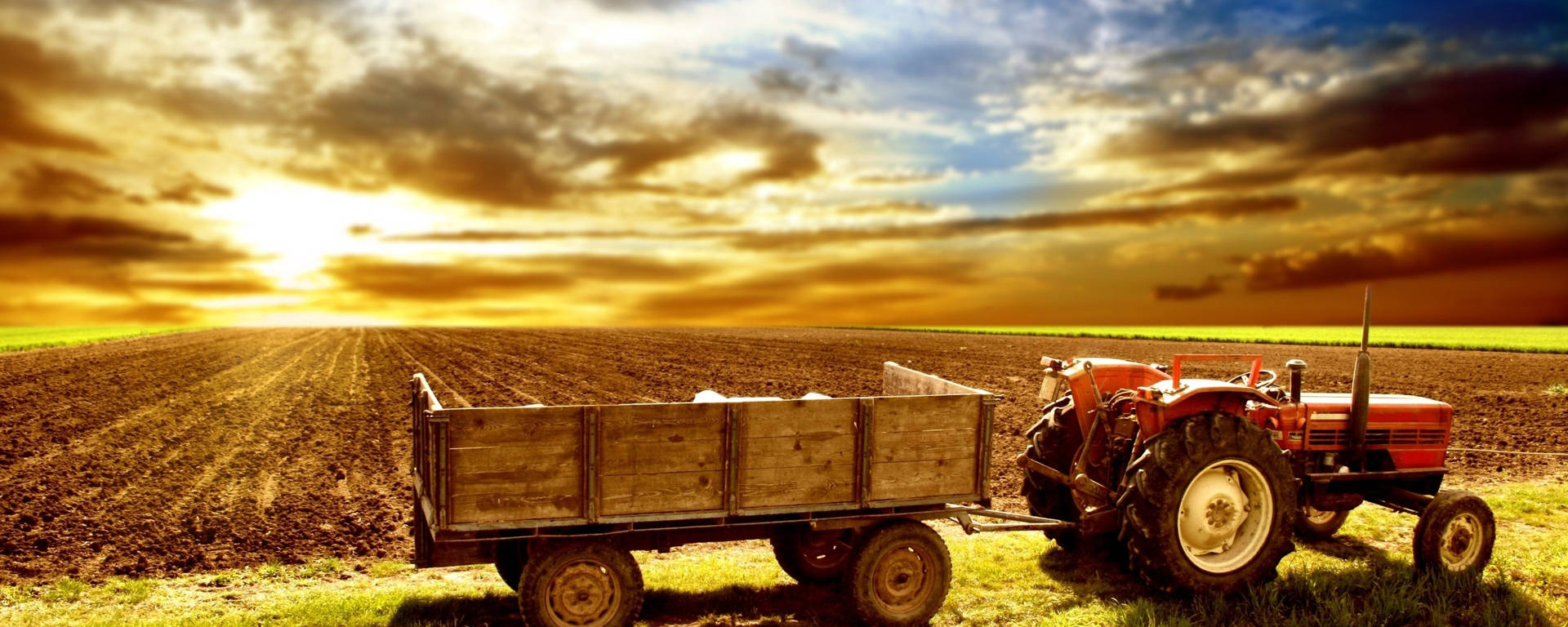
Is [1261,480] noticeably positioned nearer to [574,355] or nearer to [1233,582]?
[1233,582]

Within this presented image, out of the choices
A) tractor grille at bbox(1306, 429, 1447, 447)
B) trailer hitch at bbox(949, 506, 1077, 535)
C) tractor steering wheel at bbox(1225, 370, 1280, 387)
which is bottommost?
trailer hitch at bbox(949, 506, 1077, 535)

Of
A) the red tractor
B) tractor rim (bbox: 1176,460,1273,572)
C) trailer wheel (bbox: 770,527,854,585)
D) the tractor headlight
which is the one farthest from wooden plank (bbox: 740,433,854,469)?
tractor rim (bbox: 1176,460,1273,572)

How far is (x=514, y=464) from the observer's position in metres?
5.50

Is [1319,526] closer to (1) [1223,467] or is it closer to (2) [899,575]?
(1) [1223,467]

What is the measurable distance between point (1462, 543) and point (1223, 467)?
2.49 m

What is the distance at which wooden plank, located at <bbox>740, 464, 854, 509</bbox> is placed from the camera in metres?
5.85

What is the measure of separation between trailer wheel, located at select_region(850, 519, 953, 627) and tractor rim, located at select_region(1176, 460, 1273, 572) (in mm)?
1970

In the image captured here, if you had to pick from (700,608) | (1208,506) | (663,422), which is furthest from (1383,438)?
(663,422)

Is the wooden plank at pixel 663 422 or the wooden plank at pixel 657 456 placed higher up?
the wooden plank at pixel 663 422

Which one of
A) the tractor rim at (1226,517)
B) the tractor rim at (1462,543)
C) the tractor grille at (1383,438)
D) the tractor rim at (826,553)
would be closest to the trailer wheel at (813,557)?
the tractor rim at (826,553)

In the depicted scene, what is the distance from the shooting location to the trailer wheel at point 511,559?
6109 mm

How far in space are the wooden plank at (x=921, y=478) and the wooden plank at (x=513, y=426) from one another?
2004 millimetres

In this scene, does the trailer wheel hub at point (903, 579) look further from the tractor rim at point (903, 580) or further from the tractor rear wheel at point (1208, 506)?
the tractor rear wheel at point (1208, 506)

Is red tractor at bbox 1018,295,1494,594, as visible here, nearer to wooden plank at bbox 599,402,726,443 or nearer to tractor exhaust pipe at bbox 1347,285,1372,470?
tractor exhaust pipe at bbox 1347,285,1372,470
